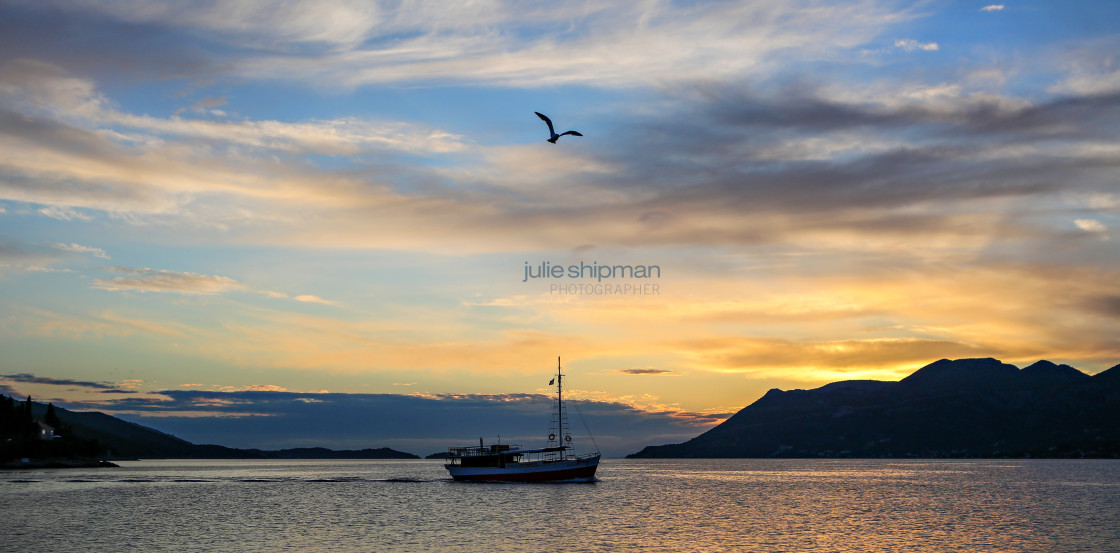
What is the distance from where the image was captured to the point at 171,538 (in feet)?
233

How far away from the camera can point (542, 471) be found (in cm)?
13900

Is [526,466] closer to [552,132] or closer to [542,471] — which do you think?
[542,471]

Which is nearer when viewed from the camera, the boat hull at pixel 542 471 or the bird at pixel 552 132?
the bird at pixel 552 132

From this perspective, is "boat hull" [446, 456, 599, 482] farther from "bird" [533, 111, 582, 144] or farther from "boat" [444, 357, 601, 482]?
"bird" [533, 111, 582, 144]

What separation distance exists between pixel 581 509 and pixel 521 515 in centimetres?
1091

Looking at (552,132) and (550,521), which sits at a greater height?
(552,132)

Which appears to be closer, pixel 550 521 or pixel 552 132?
pixel 552 132

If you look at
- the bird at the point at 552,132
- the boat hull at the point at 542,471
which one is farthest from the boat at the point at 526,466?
the bird at the point at 552,132

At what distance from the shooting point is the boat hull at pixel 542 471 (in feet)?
454

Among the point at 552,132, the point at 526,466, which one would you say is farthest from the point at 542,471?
the point at 552,132

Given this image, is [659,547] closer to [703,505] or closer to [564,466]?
[703,505]

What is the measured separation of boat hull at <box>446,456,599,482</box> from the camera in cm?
13825

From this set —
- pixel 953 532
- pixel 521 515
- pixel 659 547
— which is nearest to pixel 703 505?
pixel 521 515

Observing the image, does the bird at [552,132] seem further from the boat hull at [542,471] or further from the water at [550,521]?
the boat hull at [542,471]
